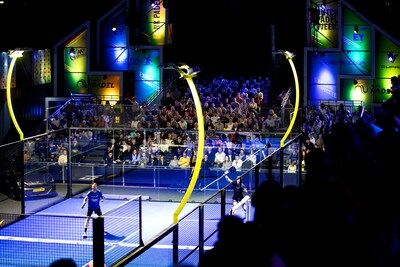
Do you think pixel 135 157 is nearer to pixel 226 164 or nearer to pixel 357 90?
pixel 226 164

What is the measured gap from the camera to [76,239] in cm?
2008

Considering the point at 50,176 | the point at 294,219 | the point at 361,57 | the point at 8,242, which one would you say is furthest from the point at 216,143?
the point at 294,219

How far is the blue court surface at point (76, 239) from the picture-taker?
18359 mm

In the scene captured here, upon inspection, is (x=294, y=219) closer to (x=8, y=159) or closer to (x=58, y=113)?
(x=8, y=159)

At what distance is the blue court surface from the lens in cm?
1836

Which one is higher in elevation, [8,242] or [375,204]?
[375,204]

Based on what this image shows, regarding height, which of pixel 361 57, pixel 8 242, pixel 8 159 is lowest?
pixel 8 242

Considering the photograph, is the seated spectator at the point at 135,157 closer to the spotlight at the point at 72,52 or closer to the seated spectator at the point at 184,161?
the seated spectator at the point at 184,161

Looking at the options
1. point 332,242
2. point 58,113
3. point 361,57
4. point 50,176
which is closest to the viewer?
point 332,242

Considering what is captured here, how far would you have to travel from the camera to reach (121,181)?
2816 cm

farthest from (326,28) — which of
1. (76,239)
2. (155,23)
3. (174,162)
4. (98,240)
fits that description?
(98,240)

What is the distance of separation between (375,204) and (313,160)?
2.91m

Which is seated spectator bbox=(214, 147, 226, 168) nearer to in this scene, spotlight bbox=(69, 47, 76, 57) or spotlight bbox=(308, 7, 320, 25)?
spotlight bbox=(308, 7, 320, 25)

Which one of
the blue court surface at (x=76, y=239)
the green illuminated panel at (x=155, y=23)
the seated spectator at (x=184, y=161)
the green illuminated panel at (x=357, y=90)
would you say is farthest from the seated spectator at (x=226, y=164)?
the green illuminated panel at (x=155, y=23)
